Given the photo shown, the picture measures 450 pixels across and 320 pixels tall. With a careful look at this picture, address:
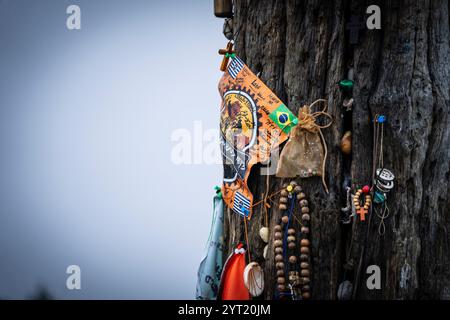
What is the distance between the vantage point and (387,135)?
4.26 meters

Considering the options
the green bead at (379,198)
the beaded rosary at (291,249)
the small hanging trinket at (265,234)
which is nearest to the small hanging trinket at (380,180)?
the green bead at (379,198)

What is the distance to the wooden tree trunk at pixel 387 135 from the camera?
4246 millimetres

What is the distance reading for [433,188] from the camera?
4301 millimetres

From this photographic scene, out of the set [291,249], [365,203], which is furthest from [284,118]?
[291,249]

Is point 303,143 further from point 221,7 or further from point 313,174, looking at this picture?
point 221,7

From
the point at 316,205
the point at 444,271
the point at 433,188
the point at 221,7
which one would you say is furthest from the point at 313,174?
the point at 221,7

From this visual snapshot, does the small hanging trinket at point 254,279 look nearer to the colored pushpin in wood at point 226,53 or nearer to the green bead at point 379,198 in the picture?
the green bead at point 379,198

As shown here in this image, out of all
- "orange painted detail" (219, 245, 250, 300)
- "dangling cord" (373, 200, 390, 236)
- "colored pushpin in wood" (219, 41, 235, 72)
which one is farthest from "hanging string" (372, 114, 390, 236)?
"colored pushpin in wood" (219, 41, 235, 72)

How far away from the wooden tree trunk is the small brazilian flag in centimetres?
6

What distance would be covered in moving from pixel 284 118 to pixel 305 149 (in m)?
0.27

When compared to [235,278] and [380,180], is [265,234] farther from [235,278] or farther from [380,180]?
[380,180]

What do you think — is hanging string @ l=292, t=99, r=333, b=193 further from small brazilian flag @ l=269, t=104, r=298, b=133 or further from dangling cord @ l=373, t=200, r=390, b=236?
dangling cord @ l=373, t=200, r=390, b=236

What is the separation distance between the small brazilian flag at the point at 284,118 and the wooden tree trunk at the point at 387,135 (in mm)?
57

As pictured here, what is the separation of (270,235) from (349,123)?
0.96 m
